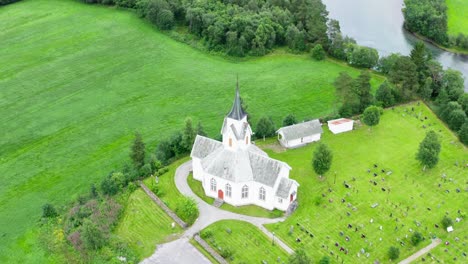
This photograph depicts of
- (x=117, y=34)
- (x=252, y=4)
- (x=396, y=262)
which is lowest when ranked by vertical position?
(x=396, y=262)

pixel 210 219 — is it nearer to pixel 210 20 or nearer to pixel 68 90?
pixel 68 90

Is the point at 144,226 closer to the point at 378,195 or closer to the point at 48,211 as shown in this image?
the point at 48,211

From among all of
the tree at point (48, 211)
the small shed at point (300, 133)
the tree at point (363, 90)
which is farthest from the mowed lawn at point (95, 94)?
the small shed at point (300, 133)

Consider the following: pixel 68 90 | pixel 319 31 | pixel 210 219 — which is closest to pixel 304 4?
pixel 319 31

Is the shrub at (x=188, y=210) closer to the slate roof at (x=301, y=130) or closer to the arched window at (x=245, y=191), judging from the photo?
the arched window at (x=245, y=191)

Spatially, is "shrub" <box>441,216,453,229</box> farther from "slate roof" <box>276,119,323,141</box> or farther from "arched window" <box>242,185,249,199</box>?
"arched window" <box>242,185,249,199</box>

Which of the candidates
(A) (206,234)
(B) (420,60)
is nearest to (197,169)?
(A) (206,234)
